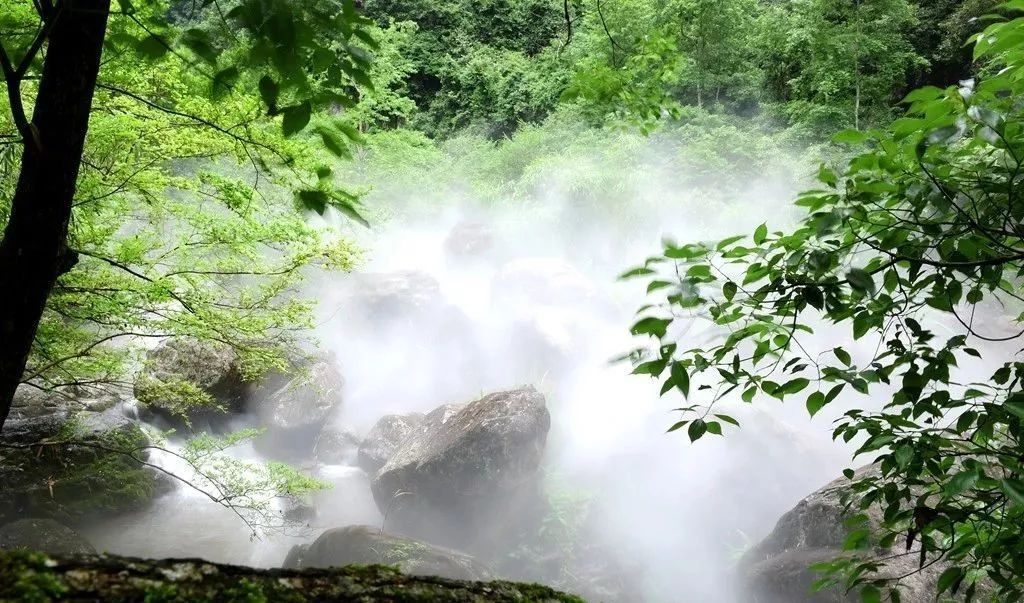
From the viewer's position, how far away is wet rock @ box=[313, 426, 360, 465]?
9.56 meters

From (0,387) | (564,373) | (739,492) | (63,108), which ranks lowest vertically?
(0,387)

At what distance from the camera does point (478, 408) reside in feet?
27.0

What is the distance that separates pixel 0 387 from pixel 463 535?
7.16 m

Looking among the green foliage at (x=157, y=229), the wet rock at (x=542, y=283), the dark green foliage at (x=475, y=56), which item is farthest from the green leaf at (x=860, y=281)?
the dark green foliage at (x=475, y=56)

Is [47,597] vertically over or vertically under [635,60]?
under

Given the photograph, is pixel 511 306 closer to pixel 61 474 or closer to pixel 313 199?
pixel 61 474

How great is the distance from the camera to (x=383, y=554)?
5.83 m

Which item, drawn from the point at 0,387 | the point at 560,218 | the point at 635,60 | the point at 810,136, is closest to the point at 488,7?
the point at 560,218

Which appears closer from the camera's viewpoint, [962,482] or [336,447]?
[962,482]

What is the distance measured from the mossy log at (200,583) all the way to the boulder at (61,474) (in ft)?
17.5

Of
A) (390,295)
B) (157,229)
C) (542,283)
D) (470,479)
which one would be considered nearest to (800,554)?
(470,479)

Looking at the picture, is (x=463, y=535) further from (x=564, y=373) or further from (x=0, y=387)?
(x=0, y=387)

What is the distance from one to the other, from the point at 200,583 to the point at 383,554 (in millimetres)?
5678

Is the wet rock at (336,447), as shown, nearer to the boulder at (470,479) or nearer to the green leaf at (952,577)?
the boulder at (470,479)
